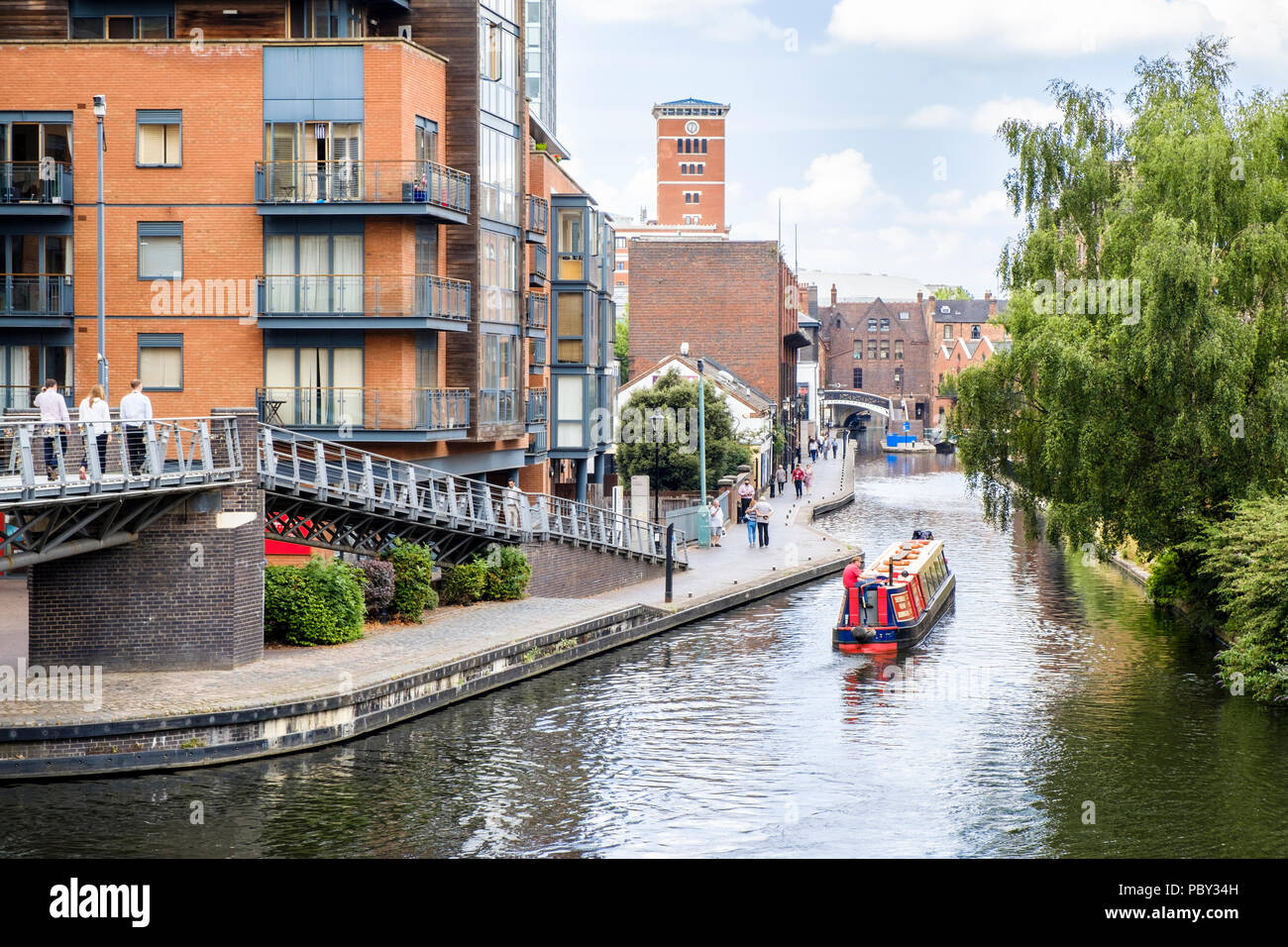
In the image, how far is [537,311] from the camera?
1614 inches

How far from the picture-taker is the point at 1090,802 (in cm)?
1889

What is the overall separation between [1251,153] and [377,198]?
58.3 feet

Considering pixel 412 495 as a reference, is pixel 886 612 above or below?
below

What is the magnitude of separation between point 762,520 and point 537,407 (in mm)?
8167

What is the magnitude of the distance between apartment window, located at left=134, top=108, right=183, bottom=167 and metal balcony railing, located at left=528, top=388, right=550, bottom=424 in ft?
37.9

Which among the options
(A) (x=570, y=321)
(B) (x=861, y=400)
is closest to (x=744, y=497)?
(A) (x=570, y=321)

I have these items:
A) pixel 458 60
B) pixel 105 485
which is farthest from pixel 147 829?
pixel 458 60

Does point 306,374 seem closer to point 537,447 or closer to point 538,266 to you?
point 537,447

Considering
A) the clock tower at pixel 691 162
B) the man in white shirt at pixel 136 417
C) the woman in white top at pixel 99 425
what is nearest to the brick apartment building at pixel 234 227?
the man in white shirt at pixel 136 417

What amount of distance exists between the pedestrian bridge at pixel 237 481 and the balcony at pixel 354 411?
2.27ft

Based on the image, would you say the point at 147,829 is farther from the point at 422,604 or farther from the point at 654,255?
the point at 654,255

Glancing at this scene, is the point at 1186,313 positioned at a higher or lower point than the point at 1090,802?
higher

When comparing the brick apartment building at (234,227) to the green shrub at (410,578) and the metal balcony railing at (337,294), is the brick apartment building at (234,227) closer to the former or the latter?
the metal balcony railing at (337,294)
